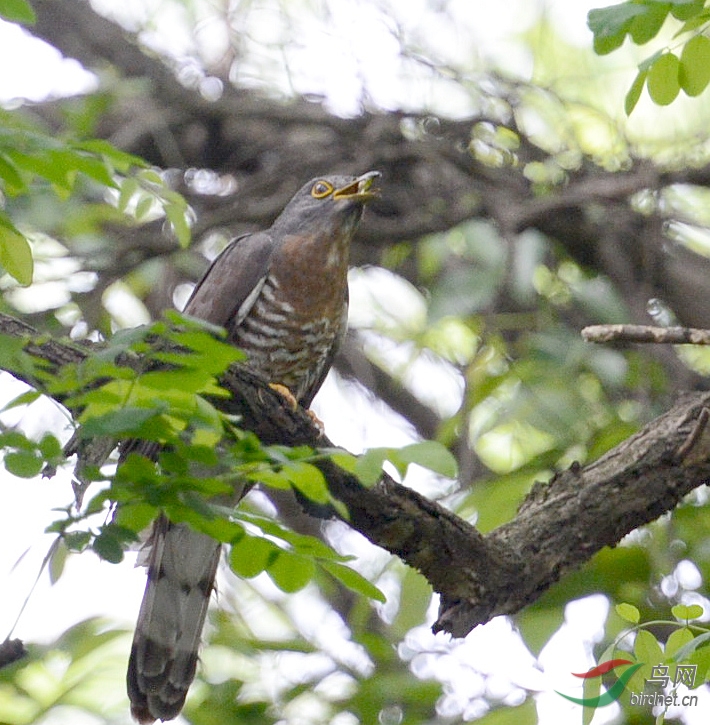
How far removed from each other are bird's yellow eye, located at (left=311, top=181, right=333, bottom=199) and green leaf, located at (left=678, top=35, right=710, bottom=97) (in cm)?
202

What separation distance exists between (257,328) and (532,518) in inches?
53.7

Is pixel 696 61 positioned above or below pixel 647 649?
above

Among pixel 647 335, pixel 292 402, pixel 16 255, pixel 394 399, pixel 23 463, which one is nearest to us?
pixel 23 463

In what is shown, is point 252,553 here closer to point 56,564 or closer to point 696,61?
point 56,564

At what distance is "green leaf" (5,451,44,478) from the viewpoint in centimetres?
172

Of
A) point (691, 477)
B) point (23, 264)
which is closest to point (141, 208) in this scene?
point (23, 264)

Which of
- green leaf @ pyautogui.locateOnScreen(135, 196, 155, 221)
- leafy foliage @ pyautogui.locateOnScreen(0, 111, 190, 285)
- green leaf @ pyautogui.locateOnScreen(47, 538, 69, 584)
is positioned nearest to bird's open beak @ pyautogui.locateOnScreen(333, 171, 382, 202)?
green leaf @ pyautogui.locateOnScreen(135, 196, 155, 221)

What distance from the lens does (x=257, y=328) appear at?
3.78 metres

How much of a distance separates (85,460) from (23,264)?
41cm

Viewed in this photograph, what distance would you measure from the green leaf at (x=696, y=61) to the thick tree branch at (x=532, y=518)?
0.85 metres

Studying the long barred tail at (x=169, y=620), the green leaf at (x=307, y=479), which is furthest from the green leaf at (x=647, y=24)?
the long barred tail at (x=169, y=620)

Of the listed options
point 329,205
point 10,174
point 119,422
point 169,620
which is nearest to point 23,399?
point 119,422

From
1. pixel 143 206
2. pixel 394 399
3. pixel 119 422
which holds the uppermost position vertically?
pixel 119 422

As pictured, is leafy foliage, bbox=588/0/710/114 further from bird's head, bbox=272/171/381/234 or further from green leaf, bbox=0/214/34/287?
bird's head, bbox=272/171/381/234
